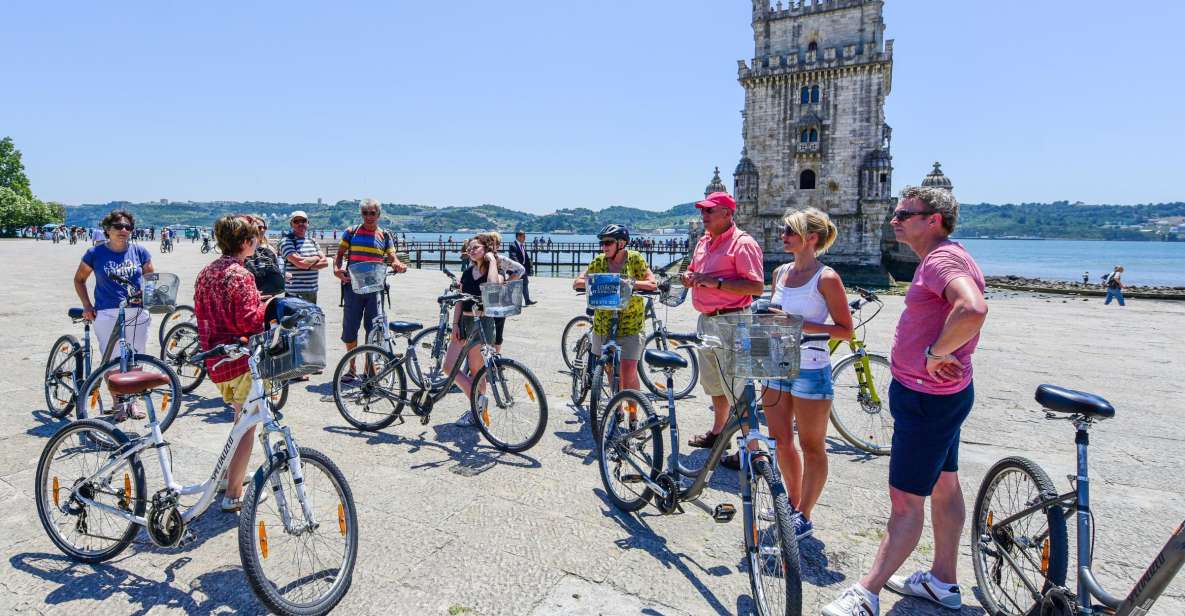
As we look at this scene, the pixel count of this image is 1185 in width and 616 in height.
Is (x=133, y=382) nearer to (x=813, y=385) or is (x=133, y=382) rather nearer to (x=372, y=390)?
(x=372, y=390)

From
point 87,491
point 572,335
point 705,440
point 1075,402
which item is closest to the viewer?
point 1075,402

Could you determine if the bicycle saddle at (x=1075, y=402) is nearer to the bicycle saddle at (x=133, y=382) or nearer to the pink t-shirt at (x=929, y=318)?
the pink t-shirt at (x=929, y=318)

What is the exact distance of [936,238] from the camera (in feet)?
9.81

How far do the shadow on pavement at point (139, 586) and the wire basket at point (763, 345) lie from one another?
8.58 ft

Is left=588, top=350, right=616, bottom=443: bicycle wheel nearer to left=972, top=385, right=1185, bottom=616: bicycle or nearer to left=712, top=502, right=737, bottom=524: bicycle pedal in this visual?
left=712, top=502, right=737, bottom=524: bicycle pedal

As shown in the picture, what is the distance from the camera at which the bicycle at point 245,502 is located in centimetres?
306

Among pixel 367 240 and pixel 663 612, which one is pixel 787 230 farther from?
pixel 367 240

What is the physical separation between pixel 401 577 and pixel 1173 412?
7.85 m

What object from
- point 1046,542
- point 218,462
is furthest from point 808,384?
point 218,462

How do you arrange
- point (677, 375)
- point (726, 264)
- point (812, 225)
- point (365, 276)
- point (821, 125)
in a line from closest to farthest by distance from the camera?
Result: point (812, 225)
point (726, 264)
point (365, 276)
point (677, 375)
point (821, 125)

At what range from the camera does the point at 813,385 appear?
3703 millimetres

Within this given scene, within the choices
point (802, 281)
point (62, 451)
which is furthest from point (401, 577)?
point (802, 281)

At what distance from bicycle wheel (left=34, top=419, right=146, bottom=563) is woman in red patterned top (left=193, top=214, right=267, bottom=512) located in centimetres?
46

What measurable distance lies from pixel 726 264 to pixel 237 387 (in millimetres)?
3314
